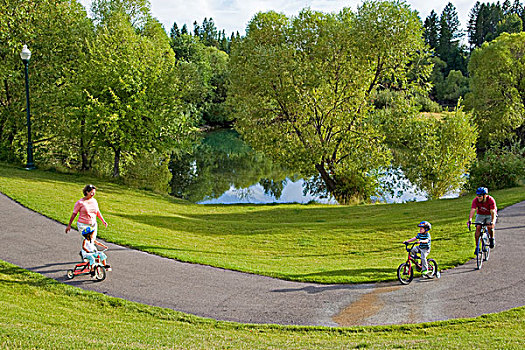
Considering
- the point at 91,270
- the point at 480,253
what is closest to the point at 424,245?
the point at 480,253

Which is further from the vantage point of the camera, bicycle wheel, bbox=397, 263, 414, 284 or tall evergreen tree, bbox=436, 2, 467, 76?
tall evergreen tree, bbox=436, 2, 467, 76

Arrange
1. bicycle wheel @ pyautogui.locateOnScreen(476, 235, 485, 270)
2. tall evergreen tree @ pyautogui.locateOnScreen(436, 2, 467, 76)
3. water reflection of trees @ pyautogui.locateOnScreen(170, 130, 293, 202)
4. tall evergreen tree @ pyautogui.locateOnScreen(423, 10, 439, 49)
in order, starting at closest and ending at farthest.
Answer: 1. bicycle wheel @ pyautogui.locateOnScreen(476, 235, 485, 270)
2. water reflection of trees @ pyautogui.locateOnScreen(170, 130, 293, 202)
3. tall evergreen tree @ pyautogui.locateOnScreen(436, 2, 467, 76)
4. tall evergreen tree @ pyautogui.locateOnScreen(423, 10, 439, 49)

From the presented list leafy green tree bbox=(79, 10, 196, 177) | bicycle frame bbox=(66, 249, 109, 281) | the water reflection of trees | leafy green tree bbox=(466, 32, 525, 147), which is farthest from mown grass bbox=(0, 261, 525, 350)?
leafy green tree bbox=(466, 32, 525, 147)

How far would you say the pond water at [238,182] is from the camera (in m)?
34.7

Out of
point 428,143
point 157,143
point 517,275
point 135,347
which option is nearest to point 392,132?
point 428,143

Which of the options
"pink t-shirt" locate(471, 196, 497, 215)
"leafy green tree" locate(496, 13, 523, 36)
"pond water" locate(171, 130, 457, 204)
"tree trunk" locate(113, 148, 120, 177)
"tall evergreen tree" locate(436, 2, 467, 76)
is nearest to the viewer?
"pink t-shirt" locate(471, 196, 497, 215)

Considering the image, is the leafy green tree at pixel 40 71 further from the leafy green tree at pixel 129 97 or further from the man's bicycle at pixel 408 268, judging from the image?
the man's bicycle at pixel 408 268

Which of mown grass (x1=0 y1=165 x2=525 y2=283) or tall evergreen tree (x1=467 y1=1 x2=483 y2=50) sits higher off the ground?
tall evergreen tree (x1=467 y1=1 x2=483 y2=50)

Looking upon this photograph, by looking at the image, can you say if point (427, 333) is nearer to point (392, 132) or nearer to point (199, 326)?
point (199, 326)

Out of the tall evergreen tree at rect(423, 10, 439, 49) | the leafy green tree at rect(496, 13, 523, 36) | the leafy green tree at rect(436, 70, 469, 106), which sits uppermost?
the tall evergreen tree at rect(423, 10, 439, 49)

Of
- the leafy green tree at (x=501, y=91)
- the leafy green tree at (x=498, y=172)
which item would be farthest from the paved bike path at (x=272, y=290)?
the leafy green tree at (x=501, y=91)

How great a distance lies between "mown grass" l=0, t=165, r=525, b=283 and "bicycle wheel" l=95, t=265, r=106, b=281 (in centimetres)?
239

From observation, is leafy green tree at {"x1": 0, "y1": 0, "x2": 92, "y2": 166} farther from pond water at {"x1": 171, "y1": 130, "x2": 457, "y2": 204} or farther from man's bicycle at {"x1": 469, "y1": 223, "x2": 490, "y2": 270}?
man's bicycle at {"x1": 469, "y1": 223, "x2": 490, "y2": 270}

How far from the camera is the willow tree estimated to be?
2825 cm
